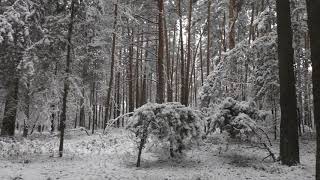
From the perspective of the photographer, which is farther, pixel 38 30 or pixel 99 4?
pixel 38 30

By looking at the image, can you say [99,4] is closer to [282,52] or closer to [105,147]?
[105,147]

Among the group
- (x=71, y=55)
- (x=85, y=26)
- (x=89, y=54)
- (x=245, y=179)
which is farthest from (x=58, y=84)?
(x=89, y=54)

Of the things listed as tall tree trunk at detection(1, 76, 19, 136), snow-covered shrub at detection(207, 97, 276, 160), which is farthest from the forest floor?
tall tree trunk at detection(1, 76, 19, 136)

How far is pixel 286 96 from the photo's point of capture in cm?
1154

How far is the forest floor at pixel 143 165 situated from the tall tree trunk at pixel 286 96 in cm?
51

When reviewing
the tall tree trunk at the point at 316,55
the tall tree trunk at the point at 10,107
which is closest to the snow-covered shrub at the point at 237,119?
the tall tree trunk at the point at 316,55

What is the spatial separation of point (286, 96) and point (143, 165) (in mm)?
5282

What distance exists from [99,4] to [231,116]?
687 centimetres

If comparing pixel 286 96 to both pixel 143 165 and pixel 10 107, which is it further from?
pixel 10 107

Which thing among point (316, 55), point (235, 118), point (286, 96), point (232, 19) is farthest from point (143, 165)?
point (232, 19)

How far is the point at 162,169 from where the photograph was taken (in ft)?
36.9

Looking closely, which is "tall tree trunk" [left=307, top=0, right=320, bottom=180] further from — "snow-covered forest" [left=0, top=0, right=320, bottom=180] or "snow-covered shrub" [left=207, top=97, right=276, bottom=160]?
"snow-covered shrub" [left=207, top=97, right=276, bottom=160]

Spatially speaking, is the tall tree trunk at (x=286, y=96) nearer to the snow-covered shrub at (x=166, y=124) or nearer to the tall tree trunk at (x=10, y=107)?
the snow-covered shrub at (x=166, y=124)

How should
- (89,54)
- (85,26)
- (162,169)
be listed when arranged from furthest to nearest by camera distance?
1. (89,54)
2. (85,26)
3. (162,169)
